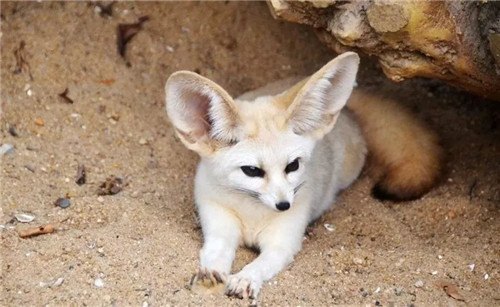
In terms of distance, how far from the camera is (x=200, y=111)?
3.41 m

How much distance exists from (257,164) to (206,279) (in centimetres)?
57

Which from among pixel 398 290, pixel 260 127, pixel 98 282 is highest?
pixel 260 127

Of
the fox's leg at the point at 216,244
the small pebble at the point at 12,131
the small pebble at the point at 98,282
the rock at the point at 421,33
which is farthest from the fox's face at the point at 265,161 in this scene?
the small pebble at the point at 12,131

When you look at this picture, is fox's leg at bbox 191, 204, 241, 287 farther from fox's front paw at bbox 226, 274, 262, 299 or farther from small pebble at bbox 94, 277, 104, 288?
small pebble at bbox 94, 277, 104, 288

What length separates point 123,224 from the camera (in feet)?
11.9

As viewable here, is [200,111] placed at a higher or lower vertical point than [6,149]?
higher

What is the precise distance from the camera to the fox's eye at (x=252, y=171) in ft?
11.0

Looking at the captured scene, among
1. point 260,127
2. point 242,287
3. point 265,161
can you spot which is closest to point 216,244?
point 242,287

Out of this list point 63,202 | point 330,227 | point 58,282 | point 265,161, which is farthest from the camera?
point 330,227

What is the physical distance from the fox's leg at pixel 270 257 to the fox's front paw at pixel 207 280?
4 cm

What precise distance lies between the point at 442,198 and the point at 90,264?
203cm

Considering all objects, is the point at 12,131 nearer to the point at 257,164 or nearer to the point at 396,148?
the point at 257,164

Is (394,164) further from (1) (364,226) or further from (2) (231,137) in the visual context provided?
(2) (231,137)

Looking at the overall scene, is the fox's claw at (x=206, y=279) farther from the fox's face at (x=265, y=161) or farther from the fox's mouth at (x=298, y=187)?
the fox's mouth at (x=298, y=187)
